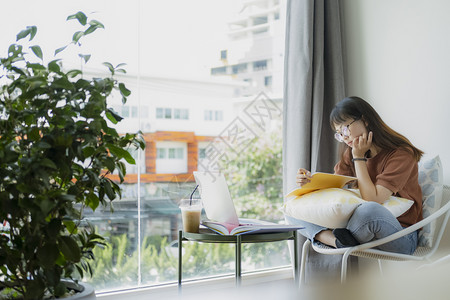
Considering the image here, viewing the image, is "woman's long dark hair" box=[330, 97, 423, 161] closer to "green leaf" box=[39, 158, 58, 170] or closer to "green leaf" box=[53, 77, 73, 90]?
"green leaf" box=[53, 77, 73, 90]

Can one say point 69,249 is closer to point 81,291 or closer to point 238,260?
point 81,291

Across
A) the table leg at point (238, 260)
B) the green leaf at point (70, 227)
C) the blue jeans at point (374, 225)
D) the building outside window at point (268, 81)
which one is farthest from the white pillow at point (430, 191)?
the green leaf at point (70, 227)

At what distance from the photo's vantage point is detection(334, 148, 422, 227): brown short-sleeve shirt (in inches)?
95.9

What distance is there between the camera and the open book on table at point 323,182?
95.0 inches

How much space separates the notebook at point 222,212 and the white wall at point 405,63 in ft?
3.50

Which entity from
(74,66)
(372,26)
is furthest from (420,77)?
(74,66)

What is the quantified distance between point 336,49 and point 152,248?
1648 millimetres

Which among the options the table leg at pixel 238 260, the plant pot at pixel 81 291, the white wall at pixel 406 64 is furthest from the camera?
the white wall at pixel 406 64

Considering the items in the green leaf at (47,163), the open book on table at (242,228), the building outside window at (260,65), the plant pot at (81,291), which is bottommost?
the plant pot at (81,291)

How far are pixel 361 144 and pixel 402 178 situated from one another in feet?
0.82

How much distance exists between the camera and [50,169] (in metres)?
1.73

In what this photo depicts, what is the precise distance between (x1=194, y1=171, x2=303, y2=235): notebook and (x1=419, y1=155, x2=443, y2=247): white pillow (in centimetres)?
61

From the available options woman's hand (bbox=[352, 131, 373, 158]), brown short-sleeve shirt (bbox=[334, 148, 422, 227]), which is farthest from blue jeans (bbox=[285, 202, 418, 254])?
woman's hand (bbox=[352, 131, 373, 158])

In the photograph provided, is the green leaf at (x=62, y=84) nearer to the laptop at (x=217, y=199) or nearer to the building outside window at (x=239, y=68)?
the laptop at (x=217, y=199)
